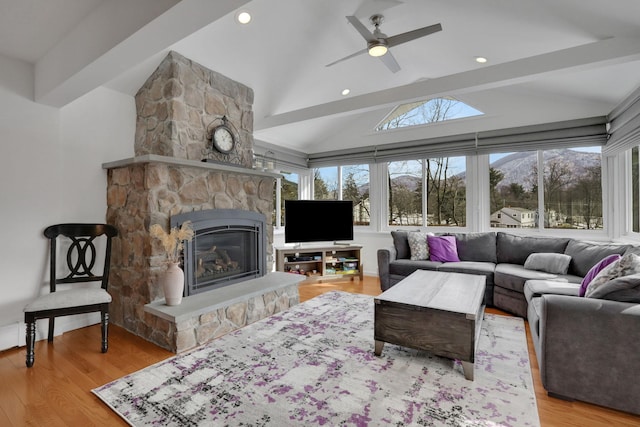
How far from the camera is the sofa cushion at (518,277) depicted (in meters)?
3.23

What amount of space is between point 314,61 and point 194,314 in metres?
3.11

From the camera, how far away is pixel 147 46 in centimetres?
193

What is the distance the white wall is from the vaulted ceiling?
181 millimetres

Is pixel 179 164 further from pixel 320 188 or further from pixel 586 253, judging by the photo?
pixel 586 253

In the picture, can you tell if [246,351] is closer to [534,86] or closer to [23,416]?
[23,416]

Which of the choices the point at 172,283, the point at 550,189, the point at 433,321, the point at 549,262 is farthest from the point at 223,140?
the point at 550,189

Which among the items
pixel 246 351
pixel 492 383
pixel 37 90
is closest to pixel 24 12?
pixel 37 90

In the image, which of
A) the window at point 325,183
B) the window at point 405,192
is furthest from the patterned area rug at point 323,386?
the window at point 325,183

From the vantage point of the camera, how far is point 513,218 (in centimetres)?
459

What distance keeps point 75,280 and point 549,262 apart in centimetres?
485

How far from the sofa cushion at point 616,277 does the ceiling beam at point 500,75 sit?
1.71 meters

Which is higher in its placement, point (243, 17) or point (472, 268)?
point (243, 17)

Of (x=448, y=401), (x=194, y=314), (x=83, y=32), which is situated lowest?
(x=448, y=401)

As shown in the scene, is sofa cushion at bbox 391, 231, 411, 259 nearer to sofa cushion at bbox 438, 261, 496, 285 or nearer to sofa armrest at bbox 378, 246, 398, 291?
sofa armrest at bbox 378, 246, 398, 291
